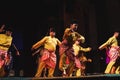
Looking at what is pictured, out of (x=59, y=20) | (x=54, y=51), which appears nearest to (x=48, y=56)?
(x=54, y=51)

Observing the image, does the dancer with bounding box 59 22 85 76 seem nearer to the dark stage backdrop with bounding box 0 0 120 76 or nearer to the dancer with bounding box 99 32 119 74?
the dancer with bounding box 99 32 119 74

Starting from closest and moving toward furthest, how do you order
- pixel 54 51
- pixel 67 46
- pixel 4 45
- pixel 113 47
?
pixel 67 46
pixel 54 51
pixel 4 45
pixel 113 47

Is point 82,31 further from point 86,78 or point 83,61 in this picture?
point 86,78

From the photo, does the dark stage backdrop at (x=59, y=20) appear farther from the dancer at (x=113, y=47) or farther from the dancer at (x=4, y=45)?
the dancer at (x=4, y=45)

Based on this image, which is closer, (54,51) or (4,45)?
(54,51)

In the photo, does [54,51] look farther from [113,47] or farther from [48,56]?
[113,47]

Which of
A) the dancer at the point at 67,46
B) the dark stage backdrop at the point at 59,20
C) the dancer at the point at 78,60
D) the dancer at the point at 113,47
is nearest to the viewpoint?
the dancer at the point at 67,46

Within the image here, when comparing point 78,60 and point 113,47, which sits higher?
point 113,47

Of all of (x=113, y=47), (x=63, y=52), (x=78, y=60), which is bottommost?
(x=78, y=60)

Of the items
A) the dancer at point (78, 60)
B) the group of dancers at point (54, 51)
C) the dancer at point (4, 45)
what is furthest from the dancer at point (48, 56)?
the dancer at point (4, 45)

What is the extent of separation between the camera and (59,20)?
20594 millimetres

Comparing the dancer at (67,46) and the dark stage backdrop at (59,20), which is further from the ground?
the dark stage backdrop at (59,20)

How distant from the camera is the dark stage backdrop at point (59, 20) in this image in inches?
788

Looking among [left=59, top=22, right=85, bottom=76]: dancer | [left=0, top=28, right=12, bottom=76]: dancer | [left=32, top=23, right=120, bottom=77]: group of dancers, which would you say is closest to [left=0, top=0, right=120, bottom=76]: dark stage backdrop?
[left=0, top=28, right=12, bottom=76]: dancer
